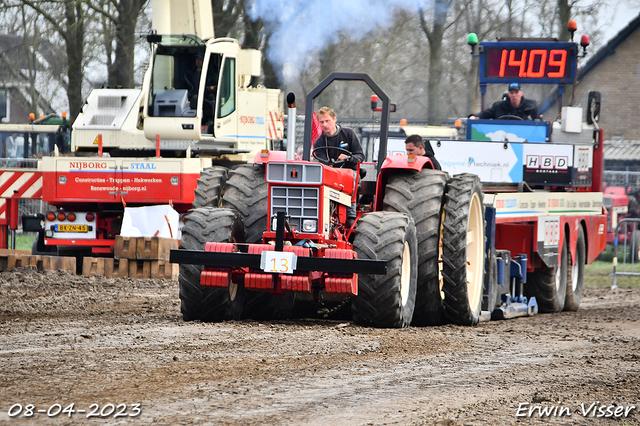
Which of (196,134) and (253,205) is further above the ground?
(196,134)

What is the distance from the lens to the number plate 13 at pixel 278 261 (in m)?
7.58

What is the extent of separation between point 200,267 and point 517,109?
7276 millimetres

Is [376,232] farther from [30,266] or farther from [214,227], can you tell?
[30,266]

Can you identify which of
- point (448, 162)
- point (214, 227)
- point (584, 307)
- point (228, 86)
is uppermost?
point (228, 86)

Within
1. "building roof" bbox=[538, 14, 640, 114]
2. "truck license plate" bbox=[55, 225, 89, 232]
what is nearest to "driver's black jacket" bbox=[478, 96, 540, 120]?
"truck license plate" bbox=[55, 225, 89, 232]

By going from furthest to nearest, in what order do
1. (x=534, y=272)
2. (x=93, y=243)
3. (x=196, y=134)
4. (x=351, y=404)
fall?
(x=196, y=134), (x=93, y=243), (x=534, y=272), (x=351, y=404)

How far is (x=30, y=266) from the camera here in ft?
45.7

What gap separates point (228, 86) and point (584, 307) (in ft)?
23.9

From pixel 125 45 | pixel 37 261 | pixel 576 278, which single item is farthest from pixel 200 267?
pixel 125 45

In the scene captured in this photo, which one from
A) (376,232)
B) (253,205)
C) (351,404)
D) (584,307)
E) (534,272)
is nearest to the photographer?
Result: (351,404)

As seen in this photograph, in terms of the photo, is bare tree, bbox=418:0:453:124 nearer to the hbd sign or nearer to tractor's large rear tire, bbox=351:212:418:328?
the hbd sign

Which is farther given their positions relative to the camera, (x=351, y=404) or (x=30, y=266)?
(x=30, y=266)

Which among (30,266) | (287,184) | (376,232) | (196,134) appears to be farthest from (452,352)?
(196,134)

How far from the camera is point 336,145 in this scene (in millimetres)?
9109
